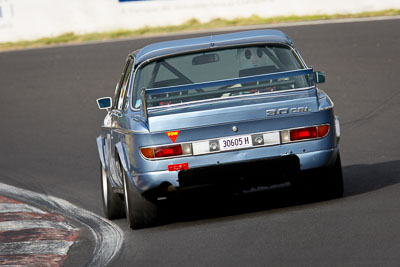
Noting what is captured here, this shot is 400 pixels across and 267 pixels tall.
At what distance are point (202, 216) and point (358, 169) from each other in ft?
8.95

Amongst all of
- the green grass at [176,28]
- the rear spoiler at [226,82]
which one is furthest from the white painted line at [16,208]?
the green grass at [176,28]

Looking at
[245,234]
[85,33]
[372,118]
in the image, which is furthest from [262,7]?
[245,234]

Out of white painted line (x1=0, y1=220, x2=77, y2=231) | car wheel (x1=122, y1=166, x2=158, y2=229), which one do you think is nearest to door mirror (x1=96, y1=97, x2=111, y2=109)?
white painted line (x1=0, y1=220, x2=77, y2=231)

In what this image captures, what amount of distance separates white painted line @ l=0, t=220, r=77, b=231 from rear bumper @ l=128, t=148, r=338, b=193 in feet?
4.44

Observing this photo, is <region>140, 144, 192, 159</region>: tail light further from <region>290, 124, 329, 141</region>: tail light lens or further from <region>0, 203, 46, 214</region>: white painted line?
<region>0, 203, 46, 214</region>: white painted line

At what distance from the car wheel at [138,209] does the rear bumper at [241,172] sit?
0.58 feet

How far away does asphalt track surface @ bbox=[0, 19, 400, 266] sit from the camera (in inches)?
248

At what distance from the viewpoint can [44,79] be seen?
20828mm

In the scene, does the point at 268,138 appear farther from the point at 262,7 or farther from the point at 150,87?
the point at 262,7

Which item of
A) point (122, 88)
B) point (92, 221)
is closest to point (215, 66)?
point (122, 88)

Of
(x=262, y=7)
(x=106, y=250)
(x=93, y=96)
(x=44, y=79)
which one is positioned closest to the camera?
(x=106, y=250)

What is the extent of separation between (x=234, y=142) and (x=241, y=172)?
0.24 metres

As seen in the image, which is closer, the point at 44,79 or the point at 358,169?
the point at 358,169

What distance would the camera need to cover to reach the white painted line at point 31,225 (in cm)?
848
